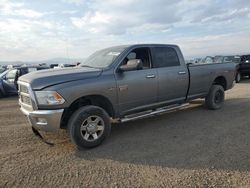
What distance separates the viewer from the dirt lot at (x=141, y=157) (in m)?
3.77

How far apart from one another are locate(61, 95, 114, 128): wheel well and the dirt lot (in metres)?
0.56

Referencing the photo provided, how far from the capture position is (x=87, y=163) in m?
4.40

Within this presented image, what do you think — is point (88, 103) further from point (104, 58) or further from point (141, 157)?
point (141, 157)

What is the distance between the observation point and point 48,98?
184 inches

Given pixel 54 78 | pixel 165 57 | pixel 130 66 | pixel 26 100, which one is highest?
pixel 165 57

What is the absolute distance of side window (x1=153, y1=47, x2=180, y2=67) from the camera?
643 cm

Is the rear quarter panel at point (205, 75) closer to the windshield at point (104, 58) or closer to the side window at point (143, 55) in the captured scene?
the side window at point (143, 55)

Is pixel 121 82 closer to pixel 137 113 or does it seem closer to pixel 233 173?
pixel 137 113

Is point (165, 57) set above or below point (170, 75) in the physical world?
above

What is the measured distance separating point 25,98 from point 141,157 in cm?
253

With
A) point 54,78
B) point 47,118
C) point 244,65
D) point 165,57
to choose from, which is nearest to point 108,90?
point 54,78

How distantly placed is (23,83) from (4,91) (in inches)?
339

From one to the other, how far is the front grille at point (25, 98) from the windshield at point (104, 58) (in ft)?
5.43

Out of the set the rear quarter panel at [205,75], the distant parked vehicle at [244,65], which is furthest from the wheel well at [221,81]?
the distant parked vehicle at [244,65]
